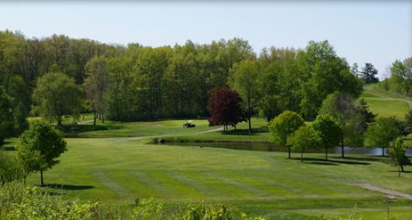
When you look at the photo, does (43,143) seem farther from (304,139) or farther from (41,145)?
(304,139)

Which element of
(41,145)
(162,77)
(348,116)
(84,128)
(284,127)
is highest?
(162,77)

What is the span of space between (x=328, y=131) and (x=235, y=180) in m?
20.8

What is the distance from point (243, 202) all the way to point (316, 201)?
5.09 m

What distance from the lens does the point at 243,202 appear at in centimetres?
3344

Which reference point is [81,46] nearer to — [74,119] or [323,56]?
[74,119]

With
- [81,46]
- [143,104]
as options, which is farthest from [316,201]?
[81,46]

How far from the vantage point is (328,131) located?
191ft

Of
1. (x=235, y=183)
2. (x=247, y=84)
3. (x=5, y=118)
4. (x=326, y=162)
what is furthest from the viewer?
(x=247, y=84)

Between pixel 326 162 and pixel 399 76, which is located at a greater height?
pixel 399 76

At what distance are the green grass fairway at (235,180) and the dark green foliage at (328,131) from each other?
2218mm

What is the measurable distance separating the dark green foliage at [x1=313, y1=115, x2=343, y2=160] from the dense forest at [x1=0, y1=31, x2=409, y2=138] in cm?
2934

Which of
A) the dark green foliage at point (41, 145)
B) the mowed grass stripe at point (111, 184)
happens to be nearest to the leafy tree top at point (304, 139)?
the mowed grass stripe at point (111, 184)

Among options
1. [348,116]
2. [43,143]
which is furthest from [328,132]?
[43,143]

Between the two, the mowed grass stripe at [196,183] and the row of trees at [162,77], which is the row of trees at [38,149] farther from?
the row of trees at [162,77]
